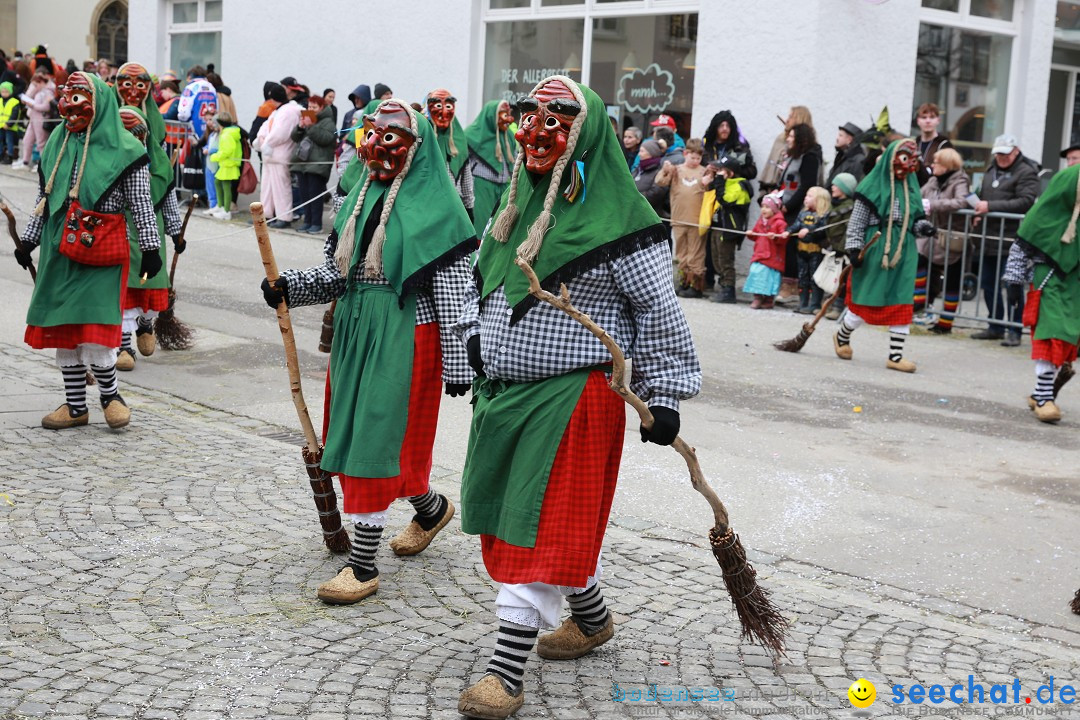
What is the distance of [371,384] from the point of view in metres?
5.31

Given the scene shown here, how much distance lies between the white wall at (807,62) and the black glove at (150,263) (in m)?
8.82

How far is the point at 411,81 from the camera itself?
787 inches

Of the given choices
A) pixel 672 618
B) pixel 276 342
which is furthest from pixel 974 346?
pixel 672 618

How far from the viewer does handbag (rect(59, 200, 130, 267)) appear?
7.66 meters

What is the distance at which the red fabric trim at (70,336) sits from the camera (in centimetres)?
770

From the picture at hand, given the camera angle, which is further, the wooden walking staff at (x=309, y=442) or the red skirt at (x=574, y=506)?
the wooden walking staff at (x=309, y=442)

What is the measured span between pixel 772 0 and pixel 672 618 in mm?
11230

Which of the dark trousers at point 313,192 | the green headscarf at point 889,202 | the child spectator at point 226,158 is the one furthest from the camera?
the child spectator at point 226,158

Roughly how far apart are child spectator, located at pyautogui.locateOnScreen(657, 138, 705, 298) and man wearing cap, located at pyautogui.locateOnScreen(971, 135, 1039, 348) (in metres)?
2.95

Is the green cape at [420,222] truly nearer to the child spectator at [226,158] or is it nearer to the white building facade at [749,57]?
the white building facade at [749,57]

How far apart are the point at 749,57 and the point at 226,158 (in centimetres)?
771

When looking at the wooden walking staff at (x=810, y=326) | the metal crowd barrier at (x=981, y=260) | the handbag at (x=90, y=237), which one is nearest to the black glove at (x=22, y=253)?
the handbag at (x=90, y=237)

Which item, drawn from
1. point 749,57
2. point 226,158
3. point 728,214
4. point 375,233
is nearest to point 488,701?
point 375,233

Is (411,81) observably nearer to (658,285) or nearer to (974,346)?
(974,346)
